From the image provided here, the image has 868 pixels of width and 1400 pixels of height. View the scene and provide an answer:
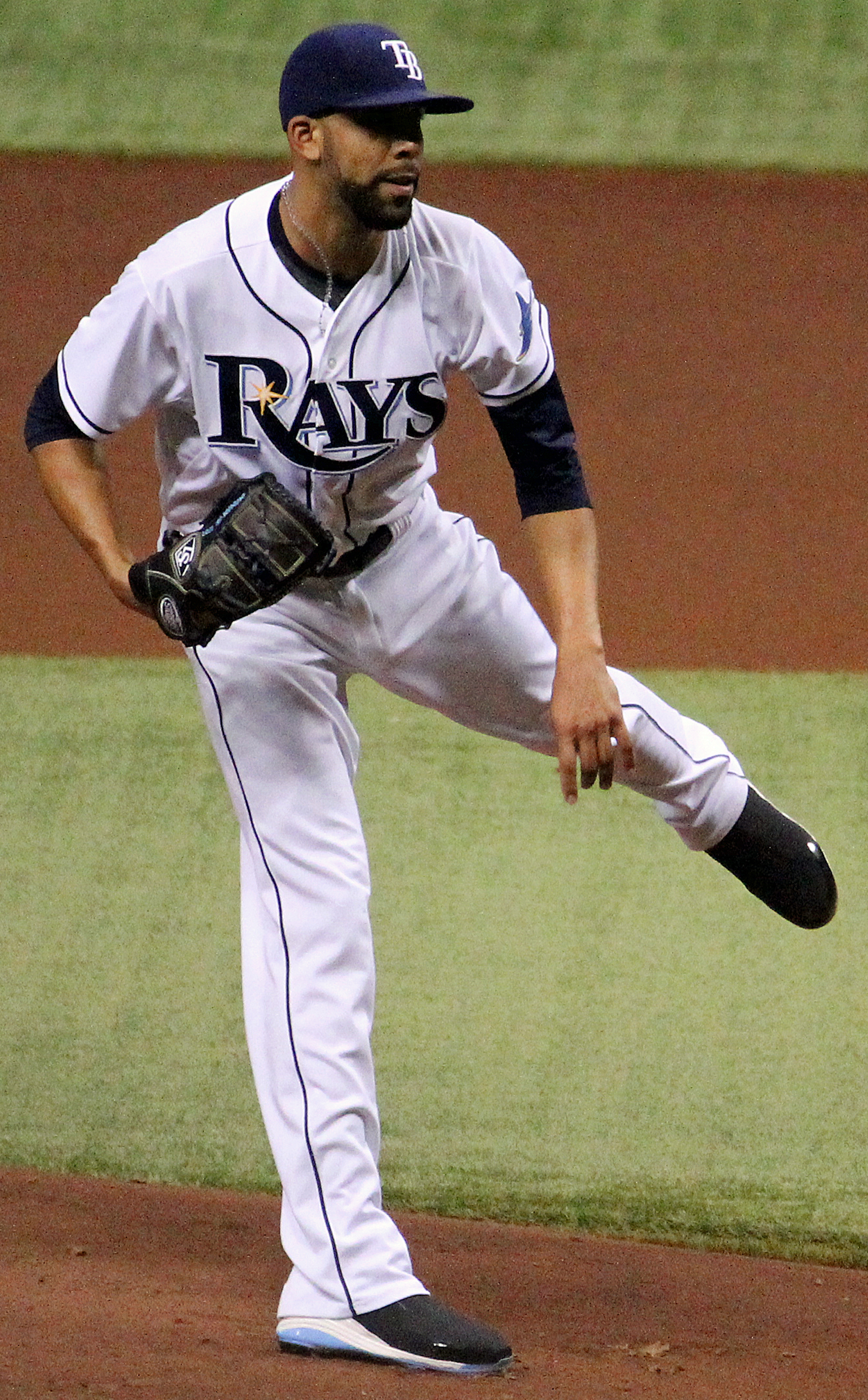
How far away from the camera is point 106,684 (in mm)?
4941

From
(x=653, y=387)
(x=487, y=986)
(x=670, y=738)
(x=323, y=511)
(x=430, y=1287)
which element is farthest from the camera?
(x=653, y=387)

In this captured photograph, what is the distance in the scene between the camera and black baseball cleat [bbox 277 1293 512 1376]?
2.02 m

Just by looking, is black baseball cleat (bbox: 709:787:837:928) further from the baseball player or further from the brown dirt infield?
the brown dirt infield

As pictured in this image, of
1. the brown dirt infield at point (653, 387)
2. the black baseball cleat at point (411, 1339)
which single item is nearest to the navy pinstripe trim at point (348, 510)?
the black baseball cleat at point (411, 1339)

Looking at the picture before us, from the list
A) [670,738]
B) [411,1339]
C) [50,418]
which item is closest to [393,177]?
[50,418]

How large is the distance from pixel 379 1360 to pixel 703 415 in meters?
4.47

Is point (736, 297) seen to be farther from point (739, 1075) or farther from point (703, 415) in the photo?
point (739, 1075)

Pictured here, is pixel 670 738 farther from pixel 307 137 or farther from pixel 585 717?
pixel 307 137

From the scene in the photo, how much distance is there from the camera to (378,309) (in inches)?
82.5

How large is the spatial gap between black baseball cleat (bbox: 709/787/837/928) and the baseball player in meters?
0.39

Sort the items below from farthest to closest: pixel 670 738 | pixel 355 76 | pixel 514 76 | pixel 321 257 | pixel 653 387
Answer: pixel 514 76 → pixel 653 387 → pixel 670 738 → pixel 321 257 → pixel 355 76

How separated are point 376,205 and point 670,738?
0.91 metres

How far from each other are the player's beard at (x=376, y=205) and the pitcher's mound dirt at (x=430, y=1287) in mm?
1345

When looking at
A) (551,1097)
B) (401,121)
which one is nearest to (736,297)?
(551,1097)
